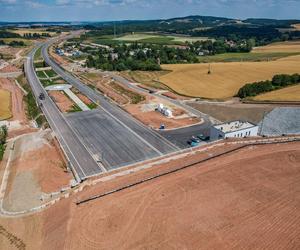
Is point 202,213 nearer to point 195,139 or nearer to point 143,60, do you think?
point 195,139

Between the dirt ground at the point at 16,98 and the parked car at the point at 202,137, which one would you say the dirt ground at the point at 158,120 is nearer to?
the parked car at the point at 202,137

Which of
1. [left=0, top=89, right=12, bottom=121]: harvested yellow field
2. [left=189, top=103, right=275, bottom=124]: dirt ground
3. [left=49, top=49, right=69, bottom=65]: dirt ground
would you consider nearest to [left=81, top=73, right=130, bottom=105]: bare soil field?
[left=189, top=103, right=275, bottom=124]: dirt ground

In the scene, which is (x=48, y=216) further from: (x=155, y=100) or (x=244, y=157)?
(x=155, y=100)

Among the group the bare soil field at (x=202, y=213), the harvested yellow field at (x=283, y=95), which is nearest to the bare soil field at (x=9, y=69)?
the harvested yellow field at (x=283, y=95)

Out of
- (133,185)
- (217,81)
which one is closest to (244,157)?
(133,185)

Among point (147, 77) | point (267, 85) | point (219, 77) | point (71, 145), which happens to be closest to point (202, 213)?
point (71, 145)

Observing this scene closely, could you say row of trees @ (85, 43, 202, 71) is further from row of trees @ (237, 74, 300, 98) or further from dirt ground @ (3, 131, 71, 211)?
dirt ground @ (3, 131, 71, 211)

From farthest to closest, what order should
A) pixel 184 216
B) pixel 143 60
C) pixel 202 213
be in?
pixel 143 60
pixel 202 213
pixel 184 216
